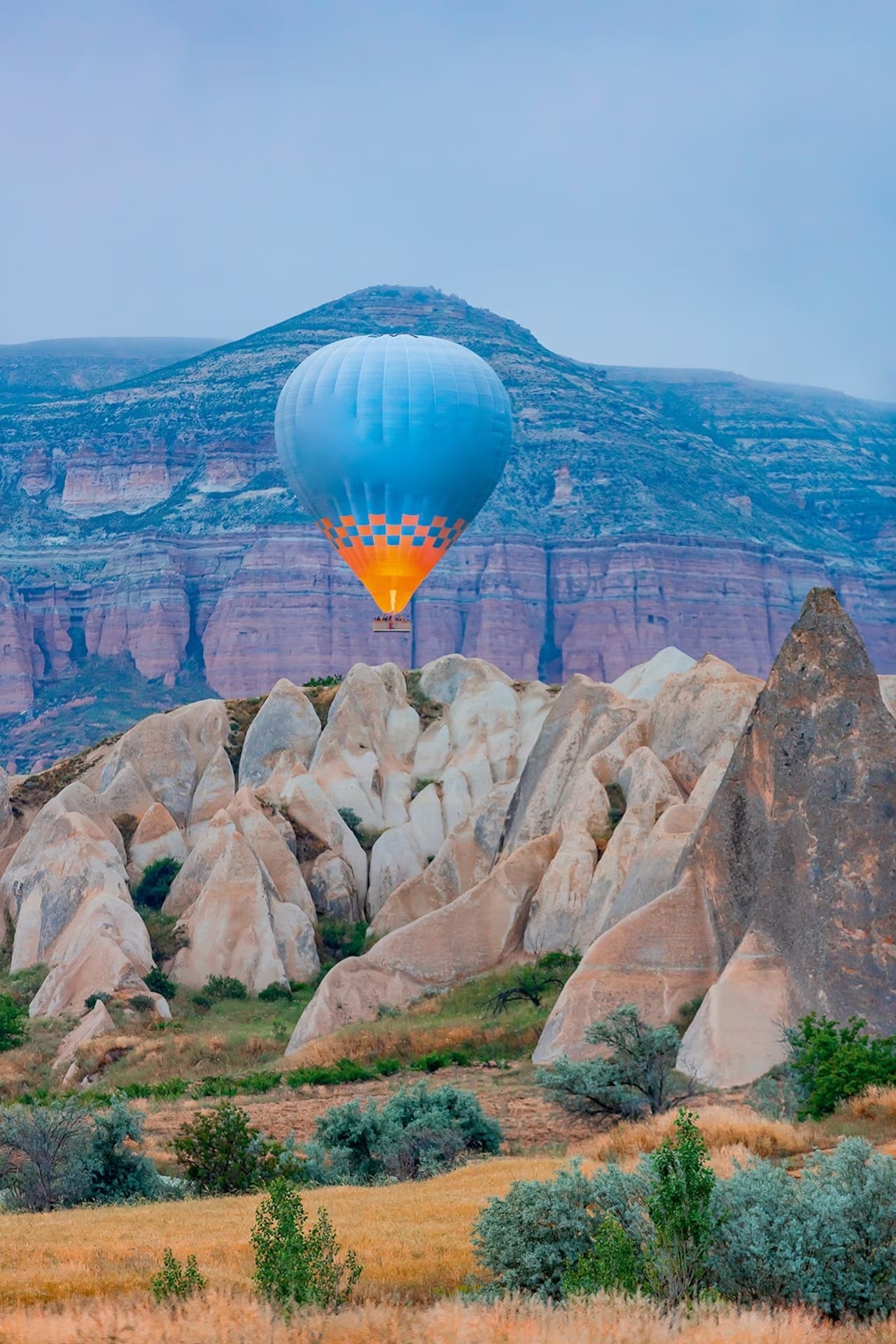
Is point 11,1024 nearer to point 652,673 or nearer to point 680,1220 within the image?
point 652,673

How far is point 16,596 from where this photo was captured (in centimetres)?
15250

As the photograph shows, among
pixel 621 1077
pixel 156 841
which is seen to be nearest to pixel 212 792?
pixel 156 841

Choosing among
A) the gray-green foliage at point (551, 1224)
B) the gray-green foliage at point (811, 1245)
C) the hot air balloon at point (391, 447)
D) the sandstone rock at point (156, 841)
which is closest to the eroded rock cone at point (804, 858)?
the gray-green foliage at point (551, 1224)

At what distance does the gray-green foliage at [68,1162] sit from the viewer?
21.5 metres

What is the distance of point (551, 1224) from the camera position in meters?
14.6

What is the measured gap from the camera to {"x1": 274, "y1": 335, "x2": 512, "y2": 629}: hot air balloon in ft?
189

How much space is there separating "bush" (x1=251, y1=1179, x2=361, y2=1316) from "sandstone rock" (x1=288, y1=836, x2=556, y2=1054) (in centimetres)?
2348

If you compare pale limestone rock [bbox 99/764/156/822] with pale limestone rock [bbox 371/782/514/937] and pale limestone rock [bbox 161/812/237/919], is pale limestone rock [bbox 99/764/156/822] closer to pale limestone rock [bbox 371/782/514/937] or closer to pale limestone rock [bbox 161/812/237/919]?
pale limestone rock [bbox 161/812/237/919]

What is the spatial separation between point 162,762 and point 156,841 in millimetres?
5032

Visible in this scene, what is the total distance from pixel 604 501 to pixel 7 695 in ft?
179

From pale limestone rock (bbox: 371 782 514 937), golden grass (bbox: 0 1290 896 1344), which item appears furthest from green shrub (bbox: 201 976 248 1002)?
golden grass (bbox: 0 1290 896 1344)

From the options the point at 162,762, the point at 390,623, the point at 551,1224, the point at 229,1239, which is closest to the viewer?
the point at 551,1224

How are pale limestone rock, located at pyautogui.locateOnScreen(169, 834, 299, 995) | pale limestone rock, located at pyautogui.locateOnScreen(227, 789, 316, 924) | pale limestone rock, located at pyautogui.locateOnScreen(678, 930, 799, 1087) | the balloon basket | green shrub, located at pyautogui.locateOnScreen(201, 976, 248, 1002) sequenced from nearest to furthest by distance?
pale limestone rock, located at pyautogui.locateOnScreen(678, 930, 799, 1087)
green shrub, located at pyautogui.locateOnScreen(201, 976, 248, 1002)
pale limestone rock, located at pyautogui.locateOnScreen(169, 834, 299, 995)
pale limestone rock, located at pyautogui.locateOnScreen(227, 789, 316, 924)
the balloon basket

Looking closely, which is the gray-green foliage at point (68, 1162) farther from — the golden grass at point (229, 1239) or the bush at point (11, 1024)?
the bush at point (11, 1024)
